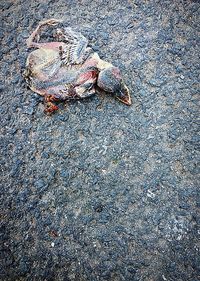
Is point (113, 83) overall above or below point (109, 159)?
above

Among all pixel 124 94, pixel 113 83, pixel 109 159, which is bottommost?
pixel 109 159

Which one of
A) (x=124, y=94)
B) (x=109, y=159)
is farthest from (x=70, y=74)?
(x=109, y=159)

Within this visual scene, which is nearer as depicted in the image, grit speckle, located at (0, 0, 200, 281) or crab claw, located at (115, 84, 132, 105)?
grit speckle, located at (0, 0, 200, 281)

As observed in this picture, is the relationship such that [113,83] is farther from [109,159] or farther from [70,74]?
[109,159]

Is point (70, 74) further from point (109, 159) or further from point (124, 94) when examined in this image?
point (109, 159)

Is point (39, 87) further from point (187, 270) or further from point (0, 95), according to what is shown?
point (187, 270)

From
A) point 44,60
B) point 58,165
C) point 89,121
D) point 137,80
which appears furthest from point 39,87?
point 137,80

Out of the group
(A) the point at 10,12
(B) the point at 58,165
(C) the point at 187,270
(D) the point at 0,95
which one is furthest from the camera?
(A) the point at 10,12
